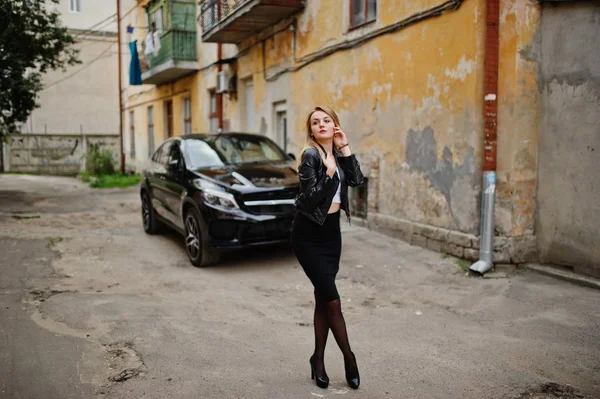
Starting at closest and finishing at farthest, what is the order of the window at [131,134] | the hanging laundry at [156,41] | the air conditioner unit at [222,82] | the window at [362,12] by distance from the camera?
the window at [362,12] < the air conditioner unit at [222,82] < the hanging laundry at [156,41] < the window at [131,134]

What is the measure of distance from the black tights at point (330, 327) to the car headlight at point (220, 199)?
3417 millimetres

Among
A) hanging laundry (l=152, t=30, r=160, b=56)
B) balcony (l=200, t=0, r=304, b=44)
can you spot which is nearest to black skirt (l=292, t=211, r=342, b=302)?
balcony (l=200, t=0, r=304, b=44)

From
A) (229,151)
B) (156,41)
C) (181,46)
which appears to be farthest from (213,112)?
(229,151)

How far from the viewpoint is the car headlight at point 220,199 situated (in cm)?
696

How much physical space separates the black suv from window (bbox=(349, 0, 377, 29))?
2750mm

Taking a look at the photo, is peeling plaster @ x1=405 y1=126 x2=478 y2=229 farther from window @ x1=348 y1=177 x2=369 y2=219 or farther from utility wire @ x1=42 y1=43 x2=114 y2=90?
utility wire @ x1=42 y1=43 x2=114 y2=90

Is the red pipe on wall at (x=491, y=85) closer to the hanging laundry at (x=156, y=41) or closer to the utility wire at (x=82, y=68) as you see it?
the hanging laundry at (x=156, y=41)

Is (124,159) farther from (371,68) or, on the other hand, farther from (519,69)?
(519,69)

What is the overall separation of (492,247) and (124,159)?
71.3 feet

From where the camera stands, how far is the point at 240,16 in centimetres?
1200

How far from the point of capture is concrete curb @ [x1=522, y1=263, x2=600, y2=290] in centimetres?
595

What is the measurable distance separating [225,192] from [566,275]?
164 inches

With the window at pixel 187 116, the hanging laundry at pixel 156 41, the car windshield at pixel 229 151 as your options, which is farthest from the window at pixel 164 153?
the hanging laundry at pixel 156 41

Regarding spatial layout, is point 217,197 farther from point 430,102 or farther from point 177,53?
point 177,53
